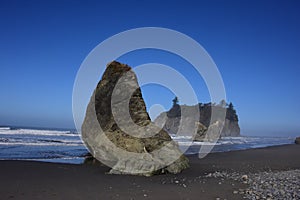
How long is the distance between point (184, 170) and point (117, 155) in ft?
10.6

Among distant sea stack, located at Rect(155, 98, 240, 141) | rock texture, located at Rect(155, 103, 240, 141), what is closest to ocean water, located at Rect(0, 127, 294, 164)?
rock texture, located at Rect(155, 103, 240, 141)

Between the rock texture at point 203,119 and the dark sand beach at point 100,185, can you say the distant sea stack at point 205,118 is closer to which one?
the rock texture at point 203,119

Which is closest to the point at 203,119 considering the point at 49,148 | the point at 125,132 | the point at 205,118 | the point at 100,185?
the point at 205,118

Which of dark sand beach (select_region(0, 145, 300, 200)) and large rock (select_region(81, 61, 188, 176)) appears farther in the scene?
large rock (select_region(81, 61, 188, 176))

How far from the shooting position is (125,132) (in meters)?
13.5

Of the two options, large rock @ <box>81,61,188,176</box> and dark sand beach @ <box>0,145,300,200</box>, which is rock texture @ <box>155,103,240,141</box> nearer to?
large rock @ <box>81,61,188,176</box>

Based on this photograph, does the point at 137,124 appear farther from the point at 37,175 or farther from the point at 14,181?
the point at 14,181

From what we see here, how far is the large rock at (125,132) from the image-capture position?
37.9ft

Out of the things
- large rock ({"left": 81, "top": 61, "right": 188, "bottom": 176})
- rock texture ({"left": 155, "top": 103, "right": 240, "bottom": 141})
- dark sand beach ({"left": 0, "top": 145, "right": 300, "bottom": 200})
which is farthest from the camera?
rock texture ({"left": 155, "top": 103, "right": 240, "bottom": 141})

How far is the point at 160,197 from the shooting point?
7309 millimetres

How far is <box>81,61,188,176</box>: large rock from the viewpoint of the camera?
37.9 feet

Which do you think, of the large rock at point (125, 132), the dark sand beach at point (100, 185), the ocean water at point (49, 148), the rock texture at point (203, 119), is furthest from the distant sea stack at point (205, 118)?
the dark sand beach at point (100, 185)

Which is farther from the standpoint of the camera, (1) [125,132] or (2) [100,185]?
(1) [125,132]

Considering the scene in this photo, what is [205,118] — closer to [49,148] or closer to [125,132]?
[49,148]
